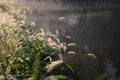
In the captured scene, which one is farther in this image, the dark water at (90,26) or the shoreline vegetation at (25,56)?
the dark water at (90,26)

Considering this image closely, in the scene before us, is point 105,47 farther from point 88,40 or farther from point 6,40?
point 6,40

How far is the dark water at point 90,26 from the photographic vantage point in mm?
10289

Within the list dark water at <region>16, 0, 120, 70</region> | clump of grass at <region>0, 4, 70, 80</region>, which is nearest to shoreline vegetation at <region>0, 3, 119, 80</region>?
clump of grass at <region>0, 4, 70, 80</region>

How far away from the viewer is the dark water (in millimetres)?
10289

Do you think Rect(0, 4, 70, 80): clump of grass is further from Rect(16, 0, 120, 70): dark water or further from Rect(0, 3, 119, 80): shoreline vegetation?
Rect(16, 0, 120, 70): dark water

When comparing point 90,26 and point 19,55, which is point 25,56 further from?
point 90,26

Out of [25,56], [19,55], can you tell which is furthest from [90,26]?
[19,55]

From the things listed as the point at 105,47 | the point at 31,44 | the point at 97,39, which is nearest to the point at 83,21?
the point at 97,39

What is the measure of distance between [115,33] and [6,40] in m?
6.88

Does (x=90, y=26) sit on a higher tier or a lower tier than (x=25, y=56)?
lower

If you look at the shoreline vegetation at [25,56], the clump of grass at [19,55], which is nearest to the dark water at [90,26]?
the shoreline vegetation at [25,56]

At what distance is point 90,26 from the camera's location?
15.0 meters

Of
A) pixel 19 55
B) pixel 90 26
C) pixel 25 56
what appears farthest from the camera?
pixel 90 26

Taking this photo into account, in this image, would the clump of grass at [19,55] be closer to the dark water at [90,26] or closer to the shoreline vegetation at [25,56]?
the shoreline vegetation at [25,56]
